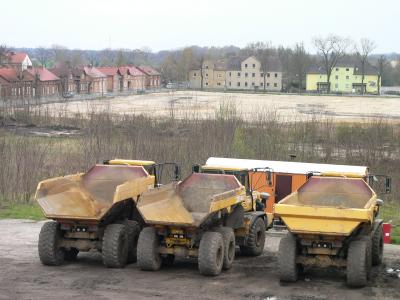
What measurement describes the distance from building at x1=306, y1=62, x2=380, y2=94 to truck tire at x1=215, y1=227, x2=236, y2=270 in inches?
4641

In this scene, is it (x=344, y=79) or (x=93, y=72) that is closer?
(x=93, y=72)

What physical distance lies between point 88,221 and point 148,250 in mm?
1557

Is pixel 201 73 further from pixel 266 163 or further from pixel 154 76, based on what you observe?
pixel 266 163

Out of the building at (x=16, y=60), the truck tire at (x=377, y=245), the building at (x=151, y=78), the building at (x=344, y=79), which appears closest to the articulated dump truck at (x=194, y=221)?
the truck tire at (x=377, y=245)

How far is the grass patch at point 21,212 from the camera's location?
77.2 feet

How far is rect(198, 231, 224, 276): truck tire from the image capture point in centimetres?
1451

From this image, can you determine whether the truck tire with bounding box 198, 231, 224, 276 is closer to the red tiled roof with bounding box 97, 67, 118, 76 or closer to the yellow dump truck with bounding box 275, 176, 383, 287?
the yellow dump truck with bounding box 275, 176, 383, 287

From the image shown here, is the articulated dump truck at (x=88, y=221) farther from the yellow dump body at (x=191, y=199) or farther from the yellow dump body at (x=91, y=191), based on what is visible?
the yellow dump body at (x=191, y=199)

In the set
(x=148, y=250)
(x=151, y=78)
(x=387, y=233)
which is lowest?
(x=387, y=233)

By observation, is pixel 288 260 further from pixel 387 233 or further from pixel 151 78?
pixel 151 78

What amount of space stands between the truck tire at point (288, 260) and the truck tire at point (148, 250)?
107 inches

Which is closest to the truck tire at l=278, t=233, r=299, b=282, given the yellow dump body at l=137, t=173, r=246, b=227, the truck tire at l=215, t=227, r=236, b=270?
the truck tire at l=215, t=227, r=236, b=270

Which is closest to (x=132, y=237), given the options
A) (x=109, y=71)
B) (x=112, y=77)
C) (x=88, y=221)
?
(x=88, y=221)

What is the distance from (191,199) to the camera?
15.9 meters
